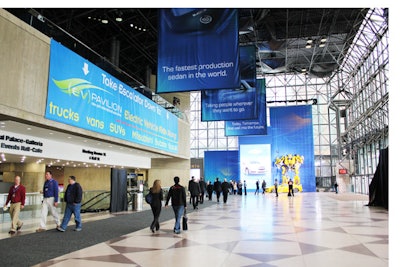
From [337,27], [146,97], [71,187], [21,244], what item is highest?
[337,27]

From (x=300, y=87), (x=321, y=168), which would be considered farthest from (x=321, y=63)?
(x=321, y=168)

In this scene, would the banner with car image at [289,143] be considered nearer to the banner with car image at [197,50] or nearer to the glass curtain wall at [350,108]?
the glass curtain wall at [350,108]

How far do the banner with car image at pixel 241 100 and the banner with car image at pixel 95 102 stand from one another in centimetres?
324

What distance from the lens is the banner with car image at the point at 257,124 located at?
17688 mm

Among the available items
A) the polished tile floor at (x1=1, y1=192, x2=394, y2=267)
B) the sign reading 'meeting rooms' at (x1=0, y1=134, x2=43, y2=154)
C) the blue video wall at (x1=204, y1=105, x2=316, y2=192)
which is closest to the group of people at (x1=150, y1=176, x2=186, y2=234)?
the polished tile floor at (x1=1, y1=192, x2=394, y2=267)

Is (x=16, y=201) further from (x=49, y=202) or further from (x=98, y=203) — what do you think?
(x=98, y=203)

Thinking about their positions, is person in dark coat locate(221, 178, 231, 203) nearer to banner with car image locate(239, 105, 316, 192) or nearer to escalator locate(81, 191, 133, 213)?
escalator locate(81, 191, 133, 213)

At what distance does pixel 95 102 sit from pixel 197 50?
539 centimetres

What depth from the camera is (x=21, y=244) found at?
682 centimetres

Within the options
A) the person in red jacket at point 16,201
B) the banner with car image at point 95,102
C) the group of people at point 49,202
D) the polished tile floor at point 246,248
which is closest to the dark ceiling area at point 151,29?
the banner with car image at point 95,102
